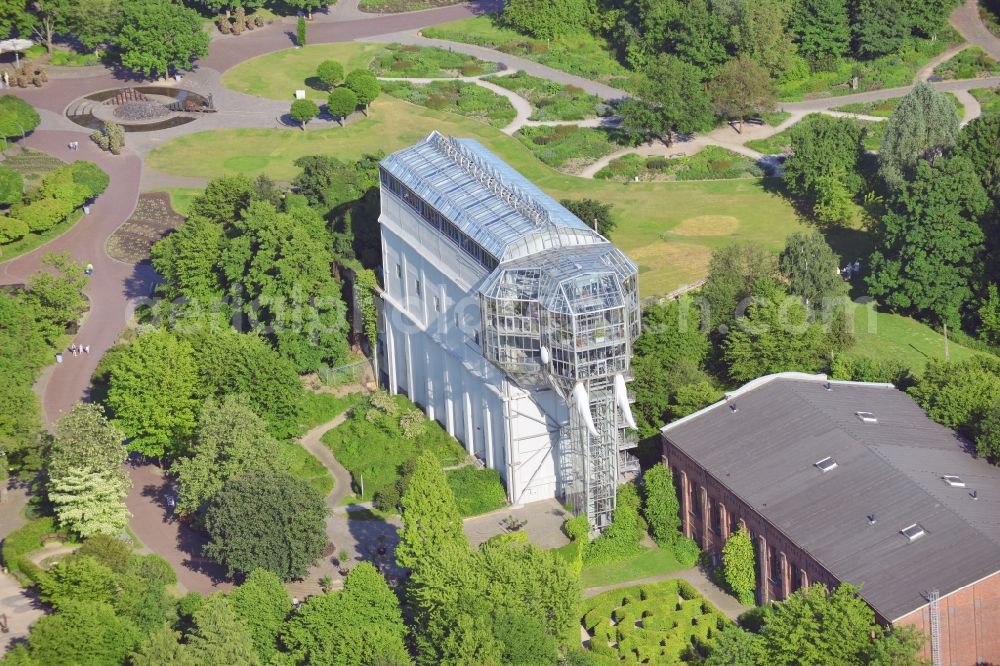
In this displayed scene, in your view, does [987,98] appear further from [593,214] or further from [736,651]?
[736,651]

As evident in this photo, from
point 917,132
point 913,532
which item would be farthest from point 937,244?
point 913,532

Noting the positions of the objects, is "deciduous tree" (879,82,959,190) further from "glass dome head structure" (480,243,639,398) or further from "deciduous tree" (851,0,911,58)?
"glass dome head structure" (480,243,639,398)

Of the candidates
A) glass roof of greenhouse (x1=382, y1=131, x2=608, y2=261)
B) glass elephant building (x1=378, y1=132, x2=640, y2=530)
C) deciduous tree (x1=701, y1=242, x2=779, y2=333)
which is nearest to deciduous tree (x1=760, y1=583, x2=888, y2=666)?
glass elephant building (x1=378, y1=132, x2=640, y2=530)

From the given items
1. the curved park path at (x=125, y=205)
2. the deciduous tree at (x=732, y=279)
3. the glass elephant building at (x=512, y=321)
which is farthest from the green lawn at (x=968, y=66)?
the glass elephant building at (x=512, y=321)

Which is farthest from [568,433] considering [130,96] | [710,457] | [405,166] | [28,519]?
[130,96]

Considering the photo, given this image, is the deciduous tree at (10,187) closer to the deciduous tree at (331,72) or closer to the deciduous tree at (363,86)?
the deciduous tree at (363,86)

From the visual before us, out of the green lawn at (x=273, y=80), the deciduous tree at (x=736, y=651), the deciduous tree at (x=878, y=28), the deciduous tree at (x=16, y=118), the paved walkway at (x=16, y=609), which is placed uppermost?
the deciduous tree at (x=878, y=28)
